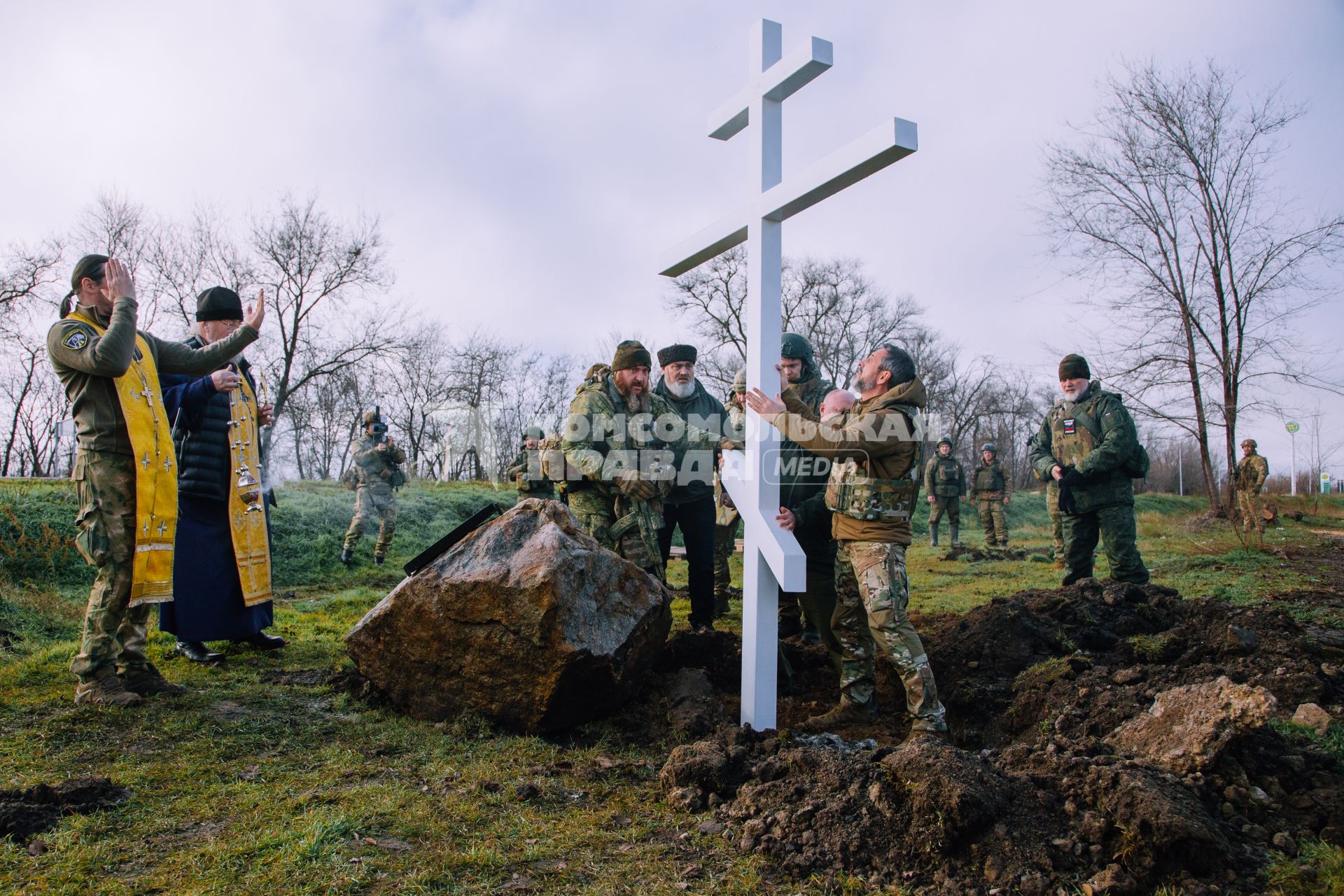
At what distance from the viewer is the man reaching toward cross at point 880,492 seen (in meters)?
3.56

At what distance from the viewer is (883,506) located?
3.70 metres

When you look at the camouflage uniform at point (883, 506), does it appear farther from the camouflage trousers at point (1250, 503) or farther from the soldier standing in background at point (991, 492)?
the camouflage trousers at point (1250, 503)

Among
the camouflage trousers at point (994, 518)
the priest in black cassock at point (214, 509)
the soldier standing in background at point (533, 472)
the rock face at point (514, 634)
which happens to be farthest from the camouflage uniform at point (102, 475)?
the camouflage trousers at point (994, 518)

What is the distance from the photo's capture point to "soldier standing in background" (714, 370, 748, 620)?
5825mm

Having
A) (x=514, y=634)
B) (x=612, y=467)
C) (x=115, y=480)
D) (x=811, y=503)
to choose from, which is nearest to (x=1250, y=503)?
(x=811, y=503)

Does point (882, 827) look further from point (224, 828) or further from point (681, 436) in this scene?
point (681, 436)

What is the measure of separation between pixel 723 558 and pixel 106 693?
558 cm

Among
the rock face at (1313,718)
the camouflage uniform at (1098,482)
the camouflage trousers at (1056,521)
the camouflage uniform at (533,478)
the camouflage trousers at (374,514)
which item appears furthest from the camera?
the camouflage trousers at (1056,521)

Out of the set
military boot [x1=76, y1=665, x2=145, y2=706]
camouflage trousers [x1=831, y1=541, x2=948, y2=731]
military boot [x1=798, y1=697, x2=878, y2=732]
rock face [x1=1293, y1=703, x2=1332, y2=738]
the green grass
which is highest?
camouflage trousers [x1=831, y1=541, x2=948, y2=731]

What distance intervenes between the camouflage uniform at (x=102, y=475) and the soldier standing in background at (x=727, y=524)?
3.23 m

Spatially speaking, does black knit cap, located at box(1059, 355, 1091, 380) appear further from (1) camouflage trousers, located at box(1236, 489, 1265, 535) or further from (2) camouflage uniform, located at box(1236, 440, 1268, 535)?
(2) camouflage uniform, located at box(1236, 440, 1268, 535)

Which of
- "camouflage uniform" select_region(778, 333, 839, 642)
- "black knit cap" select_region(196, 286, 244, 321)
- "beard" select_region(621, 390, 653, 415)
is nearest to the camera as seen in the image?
"camouflage uniform" select_region(778, 333, 839, 642)

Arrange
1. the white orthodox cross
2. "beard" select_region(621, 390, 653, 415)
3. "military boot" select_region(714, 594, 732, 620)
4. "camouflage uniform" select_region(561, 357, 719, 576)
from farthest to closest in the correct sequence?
"military boot" select_region(714, 594, 732, 620), "beard" select_region(621, 390, 653, 415), "camouflage uniform" select_region(561, 357, 719, 576), the white orthodox cross

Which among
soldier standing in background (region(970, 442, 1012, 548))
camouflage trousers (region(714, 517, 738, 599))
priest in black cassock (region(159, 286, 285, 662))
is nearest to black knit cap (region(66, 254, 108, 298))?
priest in black cassock (region(159, 286, 285, 662))
